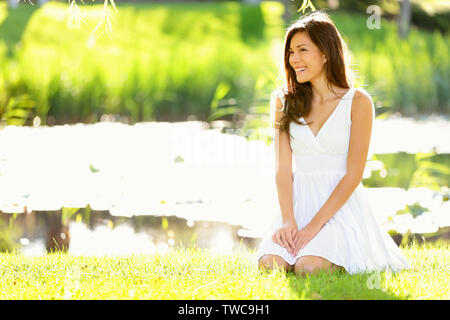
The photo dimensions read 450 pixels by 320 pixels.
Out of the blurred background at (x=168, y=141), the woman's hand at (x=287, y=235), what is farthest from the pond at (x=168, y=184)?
the woman's hand at (x=287, y=235)

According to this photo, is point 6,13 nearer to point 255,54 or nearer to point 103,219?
point 255,54

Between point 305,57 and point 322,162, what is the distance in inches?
18.1

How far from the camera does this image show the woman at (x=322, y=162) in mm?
3105

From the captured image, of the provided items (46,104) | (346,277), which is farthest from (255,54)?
(346,277)

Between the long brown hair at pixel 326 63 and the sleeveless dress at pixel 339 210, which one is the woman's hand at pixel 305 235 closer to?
the sleeveless dress at pixel 339 210

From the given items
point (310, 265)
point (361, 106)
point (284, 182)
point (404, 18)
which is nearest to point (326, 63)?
point (361, 106)

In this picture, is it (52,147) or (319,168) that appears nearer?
(319,168)

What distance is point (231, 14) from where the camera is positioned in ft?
57.4

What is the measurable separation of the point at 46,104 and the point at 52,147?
5.15ft

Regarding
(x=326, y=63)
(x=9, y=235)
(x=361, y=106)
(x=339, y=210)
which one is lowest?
(x=9, y=235)

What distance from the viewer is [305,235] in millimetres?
3100

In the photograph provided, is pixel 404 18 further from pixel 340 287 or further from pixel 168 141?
pixel 340 287

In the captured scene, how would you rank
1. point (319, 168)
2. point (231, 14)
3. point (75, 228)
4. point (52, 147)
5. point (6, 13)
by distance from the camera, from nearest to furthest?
point (319, 168), point (75, 228), point (52, 147), point (6, 13), point (231, 14)

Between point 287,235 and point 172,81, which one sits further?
point 172,81
